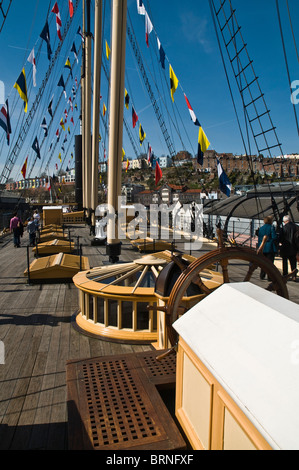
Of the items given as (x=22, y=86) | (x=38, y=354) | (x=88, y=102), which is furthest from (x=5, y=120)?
(x=38, y=354)

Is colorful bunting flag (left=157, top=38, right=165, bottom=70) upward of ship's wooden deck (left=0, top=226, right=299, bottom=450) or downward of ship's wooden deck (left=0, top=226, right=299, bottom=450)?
upward

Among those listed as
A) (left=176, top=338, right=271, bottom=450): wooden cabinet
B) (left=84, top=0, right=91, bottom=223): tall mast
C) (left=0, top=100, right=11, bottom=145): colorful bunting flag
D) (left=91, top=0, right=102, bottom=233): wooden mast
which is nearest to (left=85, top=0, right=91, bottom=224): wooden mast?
(left=84, top=0, right=91, bottom=223): tall mast

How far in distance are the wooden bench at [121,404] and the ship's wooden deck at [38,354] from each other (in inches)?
13.9

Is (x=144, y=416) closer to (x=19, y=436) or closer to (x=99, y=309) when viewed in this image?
(x=19, y=436)

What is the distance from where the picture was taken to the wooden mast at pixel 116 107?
7184 mm

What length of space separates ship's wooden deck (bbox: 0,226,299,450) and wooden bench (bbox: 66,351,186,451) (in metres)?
0.35

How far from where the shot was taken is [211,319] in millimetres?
2281

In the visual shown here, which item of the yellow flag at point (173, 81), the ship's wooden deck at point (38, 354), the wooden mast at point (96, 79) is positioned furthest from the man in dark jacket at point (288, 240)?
the wooden mast at point (96, 79)

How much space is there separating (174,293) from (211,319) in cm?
96

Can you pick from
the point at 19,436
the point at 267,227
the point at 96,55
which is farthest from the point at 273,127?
the point at 96,55

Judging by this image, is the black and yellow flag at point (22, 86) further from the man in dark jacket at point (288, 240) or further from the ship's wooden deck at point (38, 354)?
the man in dark jacket at point (288, 240)

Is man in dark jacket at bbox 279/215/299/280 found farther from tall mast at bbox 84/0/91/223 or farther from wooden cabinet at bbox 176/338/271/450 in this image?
tall mast at bbox 84/0/91/223

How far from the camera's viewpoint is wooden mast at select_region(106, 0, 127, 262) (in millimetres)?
7184

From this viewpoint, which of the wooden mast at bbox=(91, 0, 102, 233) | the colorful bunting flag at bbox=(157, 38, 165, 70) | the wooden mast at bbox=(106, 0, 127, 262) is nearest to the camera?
the wooden mast at bbox=(106, 0, 127, 262)
